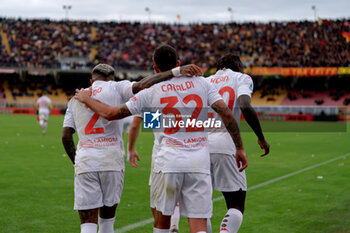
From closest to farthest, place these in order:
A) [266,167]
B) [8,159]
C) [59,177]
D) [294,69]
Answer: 1. [59,177]
2. [266,167]
3. [8,159]
4. [294,69]

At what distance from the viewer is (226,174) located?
16.8ft

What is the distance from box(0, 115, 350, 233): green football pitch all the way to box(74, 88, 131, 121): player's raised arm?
2.61 m

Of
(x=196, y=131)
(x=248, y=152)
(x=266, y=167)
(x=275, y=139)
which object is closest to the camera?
(x=196, y=131)

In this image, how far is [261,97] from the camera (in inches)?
1930

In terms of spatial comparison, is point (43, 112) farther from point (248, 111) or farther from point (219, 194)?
point (248, 111)

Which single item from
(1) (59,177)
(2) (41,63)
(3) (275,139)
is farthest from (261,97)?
(1) (59,177)

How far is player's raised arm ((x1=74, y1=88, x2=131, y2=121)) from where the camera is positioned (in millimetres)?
4211

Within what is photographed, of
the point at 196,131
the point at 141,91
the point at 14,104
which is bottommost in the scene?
the point at 14,104

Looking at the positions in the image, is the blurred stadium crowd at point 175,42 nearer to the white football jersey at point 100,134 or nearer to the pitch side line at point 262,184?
the pitch side line at point 262,184

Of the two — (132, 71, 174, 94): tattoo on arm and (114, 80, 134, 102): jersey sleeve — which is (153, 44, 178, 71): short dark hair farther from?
(114, 80, 134, 102): jersey sleeve

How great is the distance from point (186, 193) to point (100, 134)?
110 cm

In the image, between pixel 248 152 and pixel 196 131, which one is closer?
pixel 196 131

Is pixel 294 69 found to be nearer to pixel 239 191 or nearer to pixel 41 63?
pixel 41 63

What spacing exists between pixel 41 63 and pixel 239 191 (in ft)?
164
